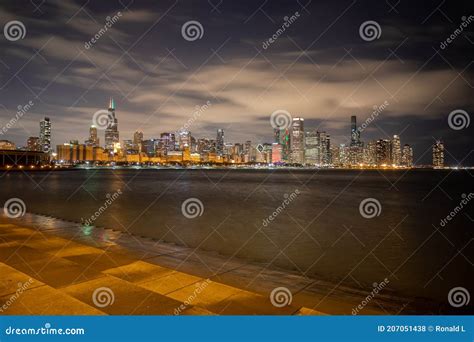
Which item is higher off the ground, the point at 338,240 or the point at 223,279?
the point at 223,279

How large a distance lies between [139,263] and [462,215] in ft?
94.2

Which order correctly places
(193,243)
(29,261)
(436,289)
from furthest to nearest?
(193,243) → (436,289) → (29,261)

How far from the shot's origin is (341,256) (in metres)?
13.3

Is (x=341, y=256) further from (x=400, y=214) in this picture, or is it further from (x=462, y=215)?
(x=462, y=215)

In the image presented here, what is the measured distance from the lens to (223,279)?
660 centimetres

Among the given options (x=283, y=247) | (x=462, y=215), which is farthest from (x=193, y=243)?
(x=462, y=215)

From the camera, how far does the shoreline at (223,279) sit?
5316mm

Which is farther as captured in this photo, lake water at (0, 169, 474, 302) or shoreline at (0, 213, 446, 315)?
lake water at (0, 169, 474, 302)

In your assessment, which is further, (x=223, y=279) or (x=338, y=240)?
(x=338, y=240)

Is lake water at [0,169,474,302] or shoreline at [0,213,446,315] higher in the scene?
shoreline at [0,213,446,315]

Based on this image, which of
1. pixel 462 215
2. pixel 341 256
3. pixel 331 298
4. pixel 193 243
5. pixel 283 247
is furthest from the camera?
pixel 462 215

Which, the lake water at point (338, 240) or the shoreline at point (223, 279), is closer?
the shoreline at point (223, 279)

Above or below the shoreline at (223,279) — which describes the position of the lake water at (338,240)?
below

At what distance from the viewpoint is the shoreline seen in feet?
17.4
